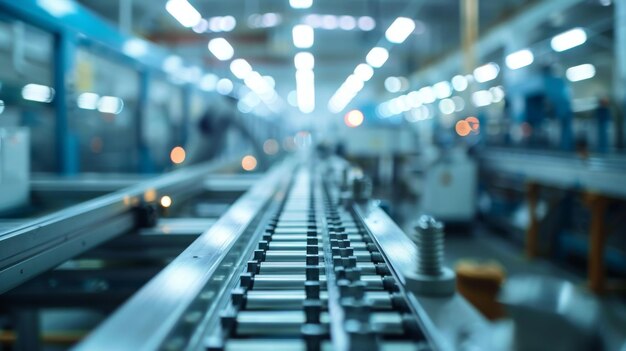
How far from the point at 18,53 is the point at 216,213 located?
224 cm

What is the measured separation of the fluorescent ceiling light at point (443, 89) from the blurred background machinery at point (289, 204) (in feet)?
10.6

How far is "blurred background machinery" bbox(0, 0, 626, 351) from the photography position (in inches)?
44.4

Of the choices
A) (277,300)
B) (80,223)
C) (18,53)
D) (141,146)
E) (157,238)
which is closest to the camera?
(277,300)

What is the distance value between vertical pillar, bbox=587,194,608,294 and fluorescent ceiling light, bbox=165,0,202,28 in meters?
4.26

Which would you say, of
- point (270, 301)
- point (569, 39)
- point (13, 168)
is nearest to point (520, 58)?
point (569, 39)

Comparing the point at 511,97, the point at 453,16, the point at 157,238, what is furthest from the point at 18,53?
the point at 453,16

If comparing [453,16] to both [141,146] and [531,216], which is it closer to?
[531,216]

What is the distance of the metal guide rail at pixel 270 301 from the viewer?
0.91 metres

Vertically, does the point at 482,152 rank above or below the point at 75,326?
above

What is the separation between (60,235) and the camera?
1.77 metres

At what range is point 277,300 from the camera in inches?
48.8

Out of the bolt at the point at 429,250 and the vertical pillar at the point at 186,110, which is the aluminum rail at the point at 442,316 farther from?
the vertical pillar at the point at 186,110

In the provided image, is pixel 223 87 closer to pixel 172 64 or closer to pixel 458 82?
pixel 172 64

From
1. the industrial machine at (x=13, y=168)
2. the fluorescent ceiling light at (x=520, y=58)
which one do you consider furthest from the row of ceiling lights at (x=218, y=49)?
the fluorescent ceiling light at (x=520, y=58)
